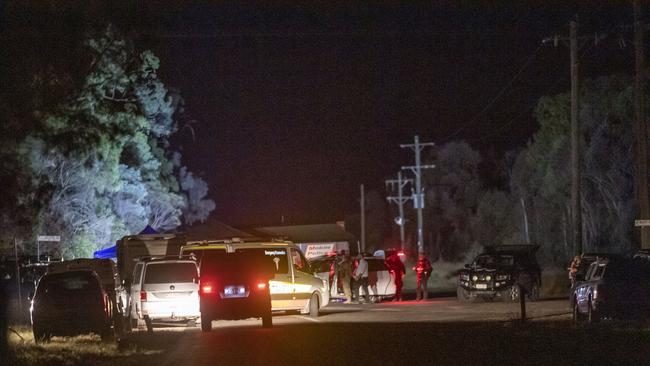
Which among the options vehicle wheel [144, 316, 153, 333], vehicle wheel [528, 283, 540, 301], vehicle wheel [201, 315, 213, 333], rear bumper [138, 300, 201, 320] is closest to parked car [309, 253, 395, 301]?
vehicle wheel [528, 283, 540, 301]

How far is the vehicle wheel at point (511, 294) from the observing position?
36.4 meters

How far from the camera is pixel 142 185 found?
5472cm

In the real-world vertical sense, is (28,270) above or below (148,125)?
below

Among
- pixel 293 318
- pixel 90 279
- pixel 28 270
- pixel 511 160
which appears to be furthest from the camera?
pixel 511 160

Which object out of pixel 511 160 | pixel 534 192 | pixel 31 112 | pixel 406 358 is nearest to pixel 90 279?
pixel 31 112

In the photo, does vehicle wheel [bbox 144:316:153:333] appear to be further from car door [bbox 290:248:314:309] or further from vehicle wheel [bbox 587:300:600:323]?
vehicle wheel [bbox 587:300:600:323]

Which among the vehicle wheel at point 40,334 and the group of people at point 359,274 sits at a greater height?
the group of people at point 359,274

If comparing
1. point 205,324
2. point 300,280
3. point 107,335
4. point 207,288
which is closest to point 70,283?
point 107,335

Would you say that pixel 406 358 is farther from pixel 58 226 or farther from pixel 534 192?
pixel 534 192

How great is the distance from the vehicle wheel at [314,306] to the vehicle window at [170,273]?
366 cm

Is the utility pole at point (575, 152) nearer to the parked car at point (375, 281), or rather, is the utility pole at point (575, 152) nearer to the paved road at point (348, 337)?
the paved road at point (348, 337)

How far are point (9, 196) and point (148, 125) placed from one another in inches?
1308

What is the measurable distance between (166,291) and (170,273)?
2.05ft

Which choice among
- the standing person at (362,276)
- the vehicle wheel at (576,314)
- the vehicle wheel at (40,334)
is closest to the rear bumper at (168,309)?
the vehicle wheel at (40,334)
